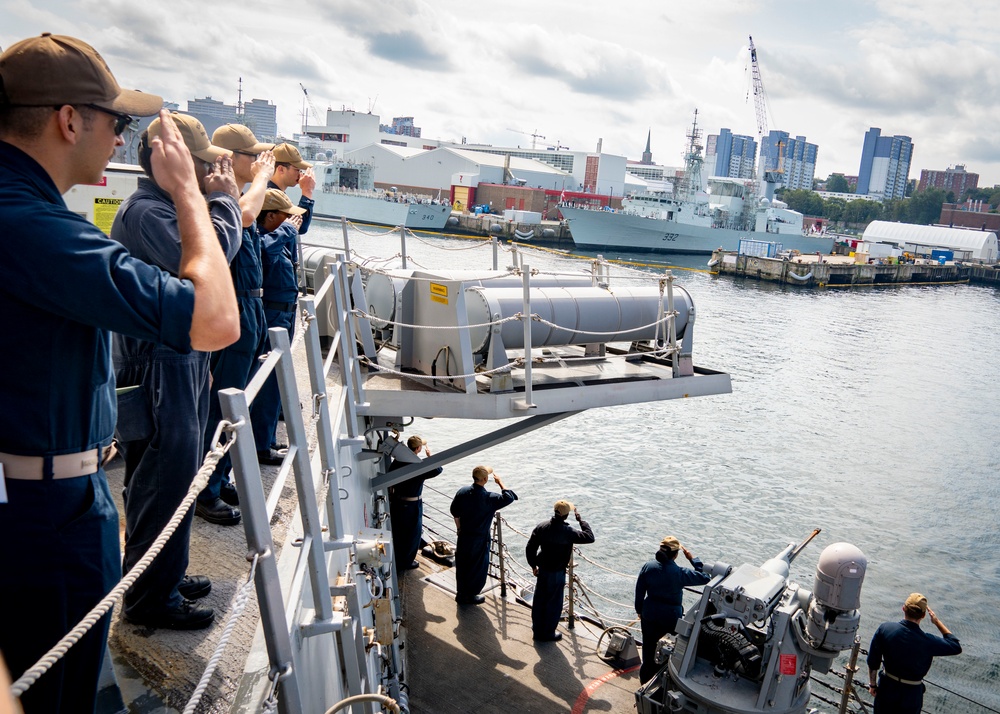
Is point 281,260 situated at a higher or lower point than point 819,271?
lower

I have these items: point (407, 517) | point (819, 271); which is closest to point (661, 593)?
point (407, 517)

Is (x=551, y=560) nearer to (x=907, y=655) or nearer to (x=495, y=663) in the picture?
(x=495, y=663)

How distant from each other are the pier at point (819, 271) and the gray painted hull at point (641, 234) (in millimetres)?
6984

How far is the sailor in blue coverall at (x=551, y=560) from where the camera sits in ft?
27.5

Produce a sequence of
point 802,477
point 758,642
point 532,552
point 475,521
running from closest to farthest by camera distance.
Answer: point 758,642
point 532,552
point 475,521
point 802,477

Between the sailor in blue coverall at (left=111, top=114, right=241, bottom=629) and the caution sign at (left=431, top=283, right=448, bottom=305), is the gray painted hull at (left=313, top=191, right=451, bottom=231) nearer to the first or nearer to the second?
the caution sign at (left=431, top=283, right=448, bottom=305)

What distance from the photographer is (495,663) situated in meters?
8.18

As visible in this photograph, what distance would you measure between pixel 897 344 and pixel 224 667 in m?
37.6

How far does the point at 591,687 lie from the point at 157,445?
6.52 metres

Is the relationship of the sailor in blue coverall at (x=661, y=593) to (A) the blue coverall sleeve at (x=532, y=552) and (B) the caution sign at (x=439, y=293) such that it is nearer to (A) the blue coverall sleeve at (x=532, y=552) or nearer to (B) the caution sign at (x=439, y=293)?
(A) the blue coverall sleeve at (x=532, y=552)

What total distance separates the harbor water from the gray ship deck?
2.53m

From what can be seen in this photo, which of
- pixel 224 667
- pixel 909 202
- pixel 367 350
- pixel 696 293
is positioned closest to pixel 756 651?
pixel 367 350

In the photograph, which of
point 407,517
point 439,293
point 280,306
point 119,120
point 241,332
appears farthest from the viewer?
point 407,517

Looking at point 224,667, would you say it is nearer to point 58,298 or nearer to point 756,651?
point 58,298
